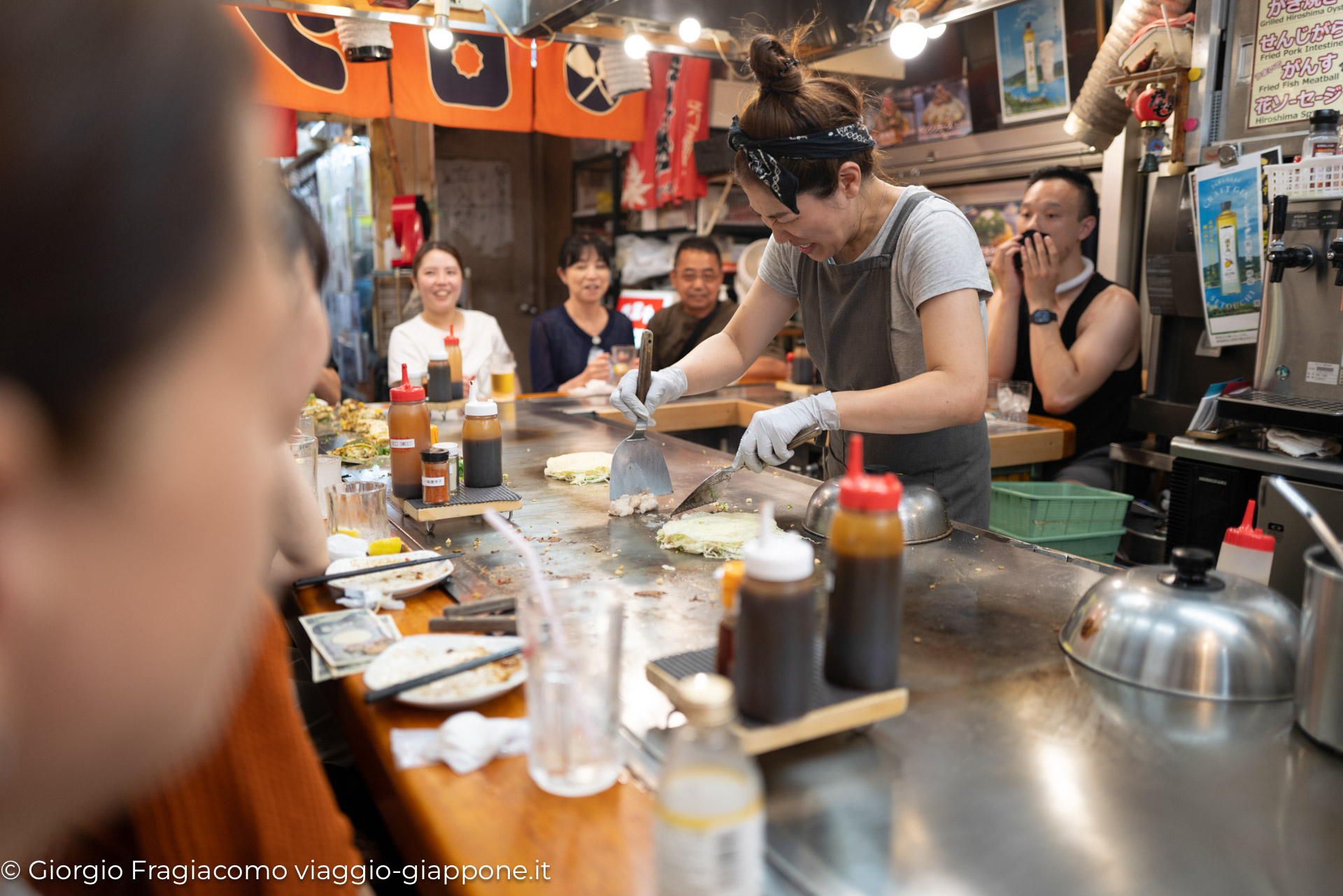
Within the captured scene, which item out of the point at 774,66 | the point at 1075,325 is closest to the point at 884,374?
the point at 774,66

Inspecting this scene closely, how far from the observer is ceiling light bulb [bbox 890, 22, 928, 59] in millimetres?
2838

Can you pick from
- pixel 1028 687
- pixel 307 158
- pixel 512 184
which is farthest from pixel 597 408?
pixel 307 158

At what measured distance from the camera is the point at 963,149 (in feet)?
17.6

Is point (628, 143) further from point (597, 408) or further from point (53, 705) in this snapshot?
point (53, 705)

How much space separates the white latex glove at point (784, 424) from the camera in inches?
82.0

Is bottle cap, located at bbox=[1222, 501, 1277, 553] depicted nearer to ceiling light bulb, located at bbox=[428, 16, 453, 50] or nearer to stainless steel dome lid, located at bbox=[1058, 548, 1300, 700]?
stainless steel dome lid, located at bbox=[1058, 548, 1300, 700]

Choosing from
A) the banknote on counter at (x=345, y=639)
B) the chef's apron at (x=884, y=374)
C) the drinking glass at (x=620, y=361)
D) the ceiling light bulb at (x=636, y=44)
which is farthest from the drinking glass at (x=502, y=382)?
the banknote on counter at (x=345, y=639)

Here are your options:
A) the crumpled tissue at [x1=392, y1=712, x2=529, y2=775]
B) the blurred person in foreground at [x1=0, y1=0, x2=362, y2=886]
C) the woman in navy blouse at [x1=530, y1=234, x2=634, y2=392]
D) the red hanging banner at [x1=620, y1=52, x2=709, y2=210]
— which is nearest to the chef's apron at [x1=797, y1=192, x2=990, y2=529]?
the crumpled tissue at [x1=392, y1=712, x2=529, y2=775]

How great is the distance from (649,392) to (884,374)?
0.67 meters

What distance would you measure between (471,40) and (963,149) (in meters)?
3.15

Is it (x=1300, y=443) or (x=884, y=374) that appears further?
(x=1300, y=443)

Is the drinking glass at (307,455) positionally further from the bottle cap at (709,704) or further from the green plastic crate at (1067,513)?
the green plastic crate at (1067,513)

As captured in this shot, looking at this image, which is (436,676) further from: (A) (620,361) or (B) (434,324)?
(B) (434,324)

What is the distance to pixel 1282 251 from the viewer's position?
267 cm
